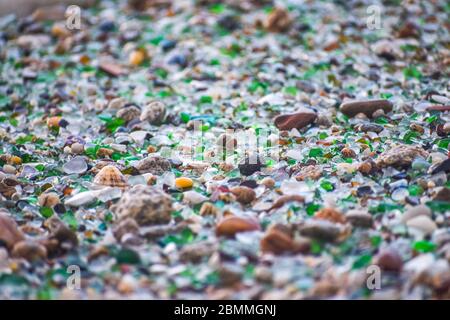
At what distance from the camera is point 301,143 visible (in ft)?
10.5

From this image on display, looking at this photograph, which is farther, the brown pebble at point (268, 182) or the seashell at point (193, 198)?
the brown pebble at point (268, 182)

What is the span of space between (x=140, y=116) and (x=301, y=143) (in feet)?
3.35

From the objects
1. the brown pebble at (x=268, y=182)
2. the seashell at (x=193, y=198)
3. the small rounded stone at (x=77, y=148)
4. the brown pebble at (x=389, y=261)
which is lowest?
the brown pebble at (x=389, y=261)

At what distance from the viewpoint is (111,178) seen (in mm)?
2801

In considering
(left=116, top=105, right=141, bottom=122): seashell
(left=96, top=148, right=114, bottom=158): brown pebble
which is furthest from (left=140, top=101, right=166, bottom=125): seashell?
(left=96, top=148, right=114, bottom=158): brown pebble

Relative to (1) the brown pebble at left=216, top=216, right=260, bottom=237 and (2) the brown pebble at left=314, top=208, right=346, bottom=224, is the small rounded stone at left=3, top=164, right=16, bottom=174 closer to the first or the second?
(1) the brown pebble at left=216, top=216, right=260, bottom=237

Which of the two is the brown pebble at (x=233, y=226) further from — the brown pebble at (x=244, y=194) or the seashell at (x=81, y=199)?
the seashell at (x=81, y=199)

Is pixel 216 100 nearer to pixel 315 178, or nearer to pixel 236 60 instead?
pixel 236 60

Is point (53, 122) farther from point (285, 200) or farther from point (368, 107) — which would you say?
point (368, 107)

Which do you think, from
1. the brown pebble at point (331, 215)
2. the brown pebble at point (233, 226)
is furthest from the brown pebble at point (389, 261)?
the brown pebble at point (233, 226)

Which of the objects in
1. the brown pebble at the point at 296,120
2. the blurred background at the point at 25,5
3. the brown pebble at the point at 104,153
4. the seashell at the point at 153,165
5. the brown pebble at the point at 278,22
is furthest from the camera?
the blurred background at the point at 25,5

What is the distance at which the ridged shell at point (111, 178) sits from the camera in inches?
110

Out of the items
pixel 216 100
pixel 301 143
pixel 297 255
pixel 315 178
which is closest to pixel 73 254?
pixel 297 255

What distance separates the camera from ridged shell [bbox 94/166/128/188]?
9.15 ft
